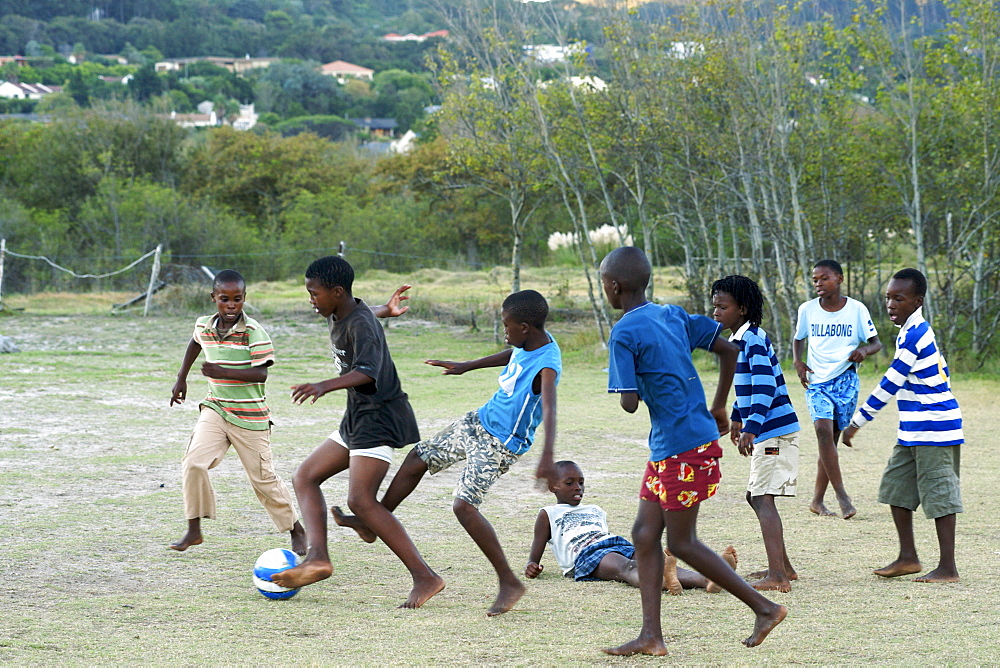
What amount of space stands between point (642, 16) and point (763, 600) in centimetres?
1540

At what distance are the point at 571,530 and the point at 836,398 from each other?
9.29 feet

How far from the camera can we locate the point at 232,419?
6.17 meters

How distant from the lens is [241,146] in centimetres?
4109

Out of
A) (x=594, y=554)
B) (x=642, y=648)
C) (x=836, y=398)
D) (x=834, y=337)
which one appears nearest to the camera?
(x=642, y=648)

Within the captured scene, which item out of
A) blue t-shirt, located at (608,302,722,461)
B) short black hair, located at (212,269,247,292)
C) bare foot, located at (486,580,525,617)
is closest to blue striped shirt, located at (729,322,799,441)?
blue t-shirt, located at (608,302,722,461)

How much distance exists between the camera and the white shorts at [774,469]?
586cm

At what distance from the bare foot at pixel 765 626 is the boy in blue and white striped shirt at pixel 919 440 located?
1.63 m

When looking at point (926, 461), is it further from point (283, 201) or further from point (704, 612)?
point (283, 201)

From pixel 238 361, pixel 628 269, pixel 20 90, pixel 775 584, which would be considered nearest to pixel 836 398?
pixel 775 584

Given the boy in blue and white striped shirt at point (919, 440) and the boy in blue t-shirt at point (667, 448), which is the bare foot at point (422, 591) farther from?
the boy in blue and white striped shirt at point (919, 440)

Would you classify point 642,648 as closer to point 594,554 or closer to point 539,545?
point 594,554

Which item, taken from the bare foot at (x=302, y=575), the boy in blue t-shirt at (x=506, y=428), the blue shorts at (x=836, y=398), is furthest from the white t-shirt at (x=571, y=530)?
the blue shorts at (x=836, y=398)

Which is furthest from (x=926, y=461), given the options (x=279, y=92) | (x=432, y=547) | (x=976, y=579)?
(x=279, y=92)

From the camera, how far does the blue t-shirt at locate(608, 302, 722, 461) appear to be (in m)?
4.44
